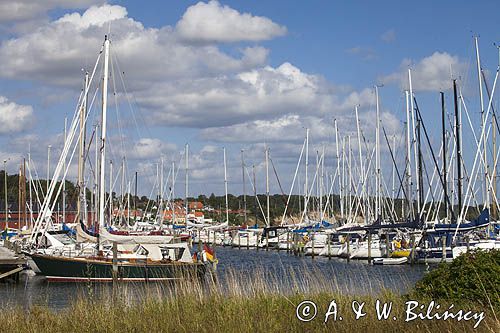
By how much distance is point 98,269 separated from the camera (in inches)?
1663

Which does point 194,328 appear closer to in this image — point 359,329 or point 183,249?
point 359,329

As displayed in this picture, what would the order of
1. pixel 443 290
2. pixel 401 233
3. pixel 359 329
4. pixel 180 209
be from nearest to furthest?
pixel 359 329 → pixel 443 290 → pixel 401 233 → pixel 180 209

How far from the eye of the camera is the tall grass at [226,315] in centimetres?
1496

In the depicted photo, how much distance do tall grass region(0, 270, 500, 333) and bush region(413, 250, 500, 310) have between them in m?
0.43

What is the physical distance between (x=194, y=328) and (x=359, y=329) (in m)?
3.30

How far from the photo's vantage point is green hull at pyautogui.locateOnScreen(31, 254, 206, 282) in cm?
4216

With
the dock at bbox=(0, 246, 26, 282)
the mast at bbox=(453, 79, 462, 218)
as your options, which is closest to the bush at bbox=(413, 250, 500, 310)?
the dock at bbox=(0, 246, 26, 282)

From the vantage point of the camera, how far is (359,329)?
48.2 feet

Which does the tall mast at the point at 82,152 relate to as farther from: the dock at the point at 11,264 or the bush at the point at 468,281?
the bush at the point at 468,281

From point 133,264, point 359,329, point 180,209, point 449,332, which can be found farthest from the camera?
point 180,209

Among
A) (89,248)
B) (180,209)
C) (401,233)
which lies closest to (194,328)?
(89,248)

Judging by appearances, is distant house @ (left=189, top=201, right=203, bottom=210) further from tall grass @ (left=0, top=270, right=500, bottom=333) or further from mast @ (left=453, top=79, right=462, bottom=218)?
tall grass @ (left=0, top=270, right=500, bottom=333)

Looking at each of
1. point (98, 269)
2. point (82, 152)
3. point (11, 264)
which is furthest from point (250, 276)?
point (82, 152)

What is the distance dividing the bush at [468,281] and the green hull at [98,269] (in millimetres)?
26239
